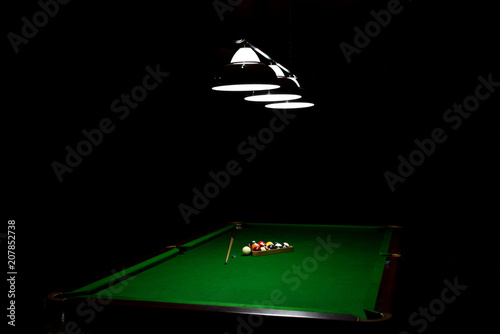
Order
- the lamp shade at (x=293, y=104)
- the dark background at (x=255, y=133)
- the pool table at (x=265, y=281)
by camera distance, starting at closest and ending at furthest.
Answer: the pool table at (x=265, y=281) < the lamp shade at (x=293, y=104) < the dark background at (x=255, y=133)

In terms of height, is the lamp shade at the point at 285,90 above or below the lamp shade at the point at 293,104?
below

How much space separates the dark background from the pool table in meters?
1.17

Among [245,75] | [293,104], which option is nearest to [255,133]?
[293,104]

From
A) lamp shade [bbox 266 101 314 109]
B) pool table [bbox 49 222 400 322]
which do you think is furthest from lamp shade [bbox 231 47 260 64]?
pool table [bbox 49 222 400 322]

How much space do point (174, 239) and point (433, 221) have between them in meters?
3.68

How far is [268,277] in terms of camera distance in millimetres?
2609

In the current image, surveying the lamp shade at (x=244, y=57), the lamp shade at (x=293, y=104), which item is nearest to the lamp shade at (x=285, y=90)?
the lamp shade at (x=244, y=57)

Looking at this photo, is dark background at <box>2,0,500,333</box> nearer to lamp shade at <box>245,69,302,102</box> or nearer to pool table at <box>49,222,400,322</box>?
lamp shade at <box>245,69,302,102</box>

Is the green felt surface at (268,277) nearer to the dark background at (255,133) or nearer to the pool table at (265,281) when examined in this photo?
the pool table at (265,281)

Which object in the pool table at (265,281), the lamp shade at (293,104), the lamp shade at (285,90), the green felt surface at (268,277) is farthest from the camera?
the lamp shade at (293,104)

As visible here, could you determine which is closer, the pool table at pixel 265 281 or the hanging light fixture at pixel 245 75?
the pool table at pixel 265 281

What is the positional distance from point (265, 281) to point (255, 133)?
14.9ft

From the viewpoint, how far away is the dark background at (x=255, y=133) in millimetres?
4008

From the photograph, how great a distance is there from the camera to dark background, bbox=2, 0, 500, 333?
4.01 metres
